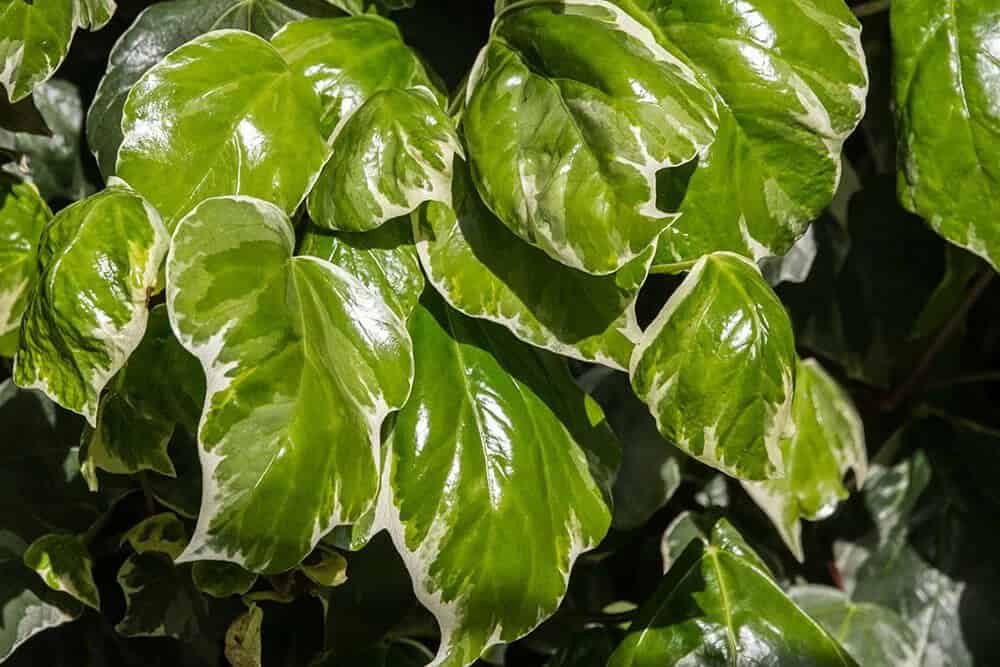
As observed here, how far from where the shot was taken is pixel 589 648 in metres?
0.78

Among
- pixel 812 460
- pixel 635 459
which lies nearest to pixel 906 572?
pixel 812 460

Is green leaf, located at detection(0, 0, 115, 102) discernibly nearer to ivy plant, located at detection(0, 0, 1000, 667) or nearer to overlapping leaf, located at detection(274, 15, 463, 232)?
ivy plant, located at detection(0, 0, 1000, 667)

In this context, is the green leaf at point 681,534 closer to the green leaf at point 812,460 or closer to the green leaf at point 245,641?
the green leaf at point 812,460

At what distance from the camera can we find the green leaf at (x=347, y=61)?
643 millimetres

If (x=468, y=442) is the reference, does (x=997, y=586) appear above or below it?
below

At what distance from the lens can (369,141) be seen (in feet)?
1.91

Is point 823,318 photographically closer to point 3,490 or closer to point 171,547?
point 171,547

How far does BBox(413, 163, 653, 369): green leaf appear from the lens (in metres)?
0.61

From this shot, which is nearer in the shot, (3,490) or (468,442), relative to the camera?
(468,442)

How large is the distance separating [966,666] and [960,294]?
0.32m

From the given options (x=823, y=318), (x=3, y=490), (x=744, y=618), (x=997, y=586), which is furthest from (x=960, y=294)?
(x=3, y=490)

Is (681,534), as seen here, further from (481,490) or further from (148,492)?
(148,492)

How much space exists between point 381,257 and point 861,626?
21.4 inches

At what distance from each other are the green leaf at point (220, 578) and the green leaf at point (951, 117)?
0.48 meters
